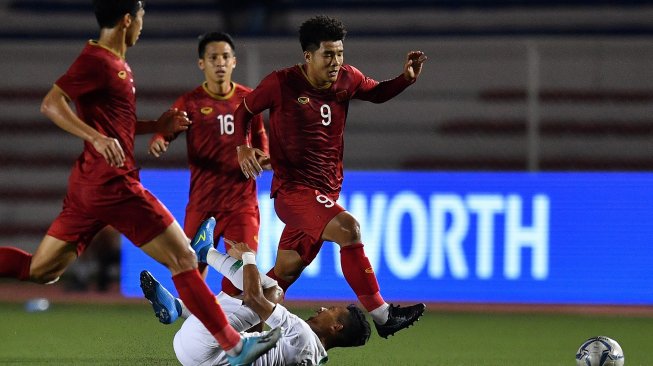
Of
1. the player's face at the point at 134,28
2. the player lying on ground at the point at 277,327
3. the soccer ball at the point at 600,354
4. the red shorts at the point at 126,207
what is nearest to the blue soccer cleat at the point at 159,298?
the player lying on ground at the point at 277,327

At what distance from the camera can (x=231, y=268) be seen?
24.0ft

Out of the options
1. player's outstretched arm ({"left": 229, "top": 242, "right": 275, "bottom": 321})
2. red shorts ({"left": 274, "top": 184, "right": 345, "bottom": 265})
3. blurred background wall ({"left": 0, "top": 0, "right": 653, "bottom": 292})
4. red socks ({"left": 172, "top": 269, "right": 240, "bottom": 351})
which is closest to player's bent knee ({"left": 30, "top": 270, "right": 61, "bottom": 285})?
red socks ({"left": 172, "top": 269, "right": 240, "bottom": 351})

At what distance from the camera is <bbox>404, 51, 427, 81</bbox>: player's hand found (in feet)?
25.7

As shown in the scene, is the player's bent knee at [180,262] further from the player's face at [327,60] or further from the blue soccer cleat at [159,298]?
the player's face at [327,60]

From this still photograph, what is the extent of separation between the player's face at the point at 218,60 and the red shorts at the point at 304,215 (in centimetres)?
120

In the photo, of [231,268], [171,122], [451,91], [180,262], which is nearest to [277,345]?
[180,262]

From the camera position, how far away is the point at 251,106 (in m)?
7.85

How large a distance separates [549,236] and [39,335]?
4.86 meters

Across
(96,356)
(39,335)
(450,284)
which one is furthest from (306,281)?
(96,356)

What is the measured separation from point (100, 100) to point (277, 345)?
1.59 metres

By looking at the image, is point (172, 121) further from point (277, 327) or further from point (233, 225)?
point (277, 327)

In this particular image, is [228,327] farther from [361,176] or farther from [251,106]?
[361,176]

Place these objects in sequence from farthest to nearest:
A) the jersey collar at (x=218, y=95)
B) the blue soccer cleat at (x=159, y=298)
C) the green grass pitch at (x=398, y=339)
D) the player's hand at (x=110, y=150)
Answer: the jersey collar at (x=218, y=95) < the green grass pitch at (x=398, y=339) < the blue soccer cleat at (x=159, y=298) < the player's hand at (x=110, y=150)

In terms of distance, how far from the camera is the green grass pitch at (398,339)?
8.22 metres
